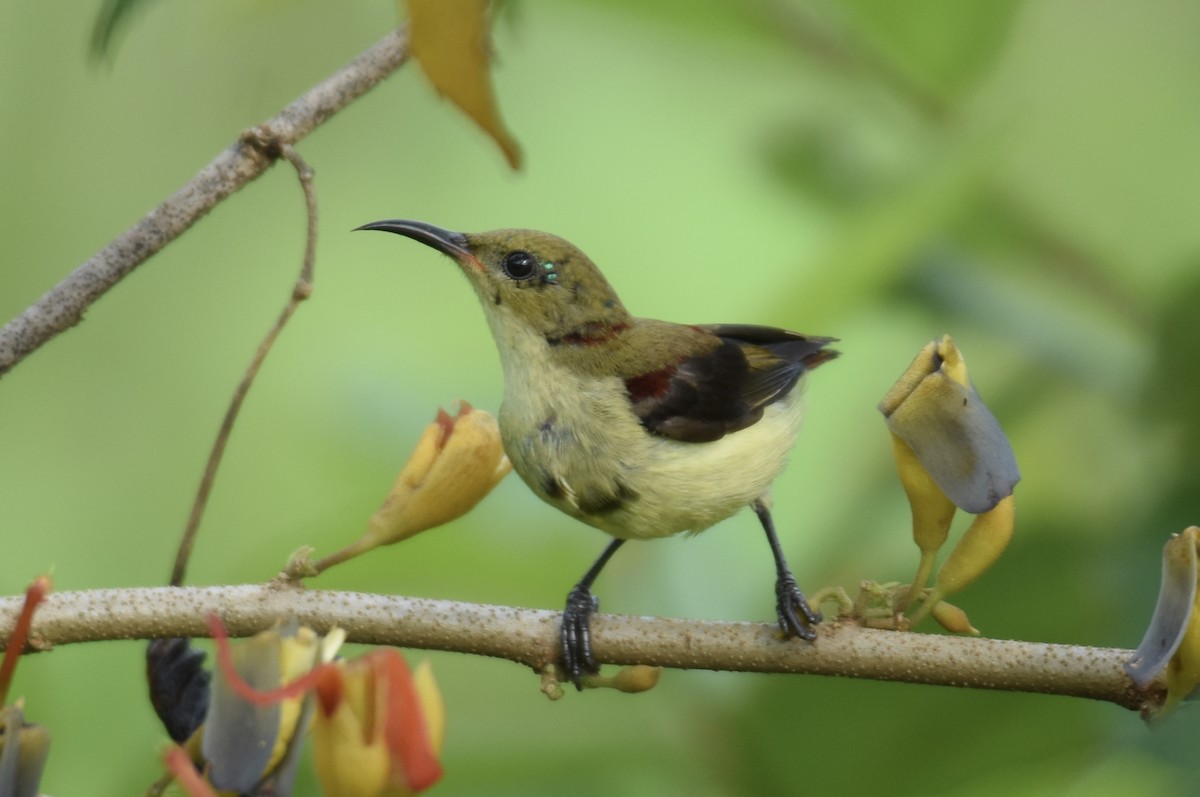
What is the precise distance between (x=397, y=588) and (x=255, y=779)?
58 cm

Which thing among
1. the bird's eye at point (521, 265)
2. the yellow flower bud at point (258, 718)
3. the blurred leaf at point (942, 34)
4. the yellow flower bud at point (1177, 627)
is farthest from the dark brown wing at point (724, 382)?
the yellow flower bud at point (258, 718)

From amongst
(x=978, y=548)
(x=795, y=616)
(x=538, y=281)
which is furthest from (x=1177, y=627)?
(x=538, y=281)

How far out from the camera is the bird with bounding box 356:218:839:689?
4.35ft

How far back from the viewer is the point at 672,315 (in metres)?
2.43

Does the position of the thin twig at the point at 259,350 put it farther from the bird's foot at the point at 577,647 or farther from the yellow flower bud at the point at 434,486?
the bird's foot at the point at 577,647

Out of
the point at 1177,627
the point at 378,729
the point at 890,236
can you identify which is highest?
the point at 890,236

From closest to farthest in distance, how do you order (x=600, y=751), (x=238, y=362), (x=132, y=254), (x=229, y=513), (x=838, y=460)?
1. (x=132, y=254)
2. (x=600, y=751)
3. (x=838, y=460)
4. (x=229, y=513)
5. (x=238, y=362)

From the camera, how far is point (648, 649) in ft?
3.34

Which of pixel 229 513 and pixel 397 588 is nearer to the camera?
pixel 397 588

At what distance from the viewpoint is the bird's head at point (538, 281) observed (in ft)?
4.91

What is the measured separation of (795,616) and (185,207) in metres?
0.52

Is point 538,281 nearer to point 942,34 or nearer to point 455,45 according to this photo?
point 942,34

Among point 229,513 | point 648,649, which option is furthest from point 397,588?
point 229,513

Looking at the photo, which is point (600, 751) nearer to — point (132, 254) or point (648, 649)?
point (648, 649)
